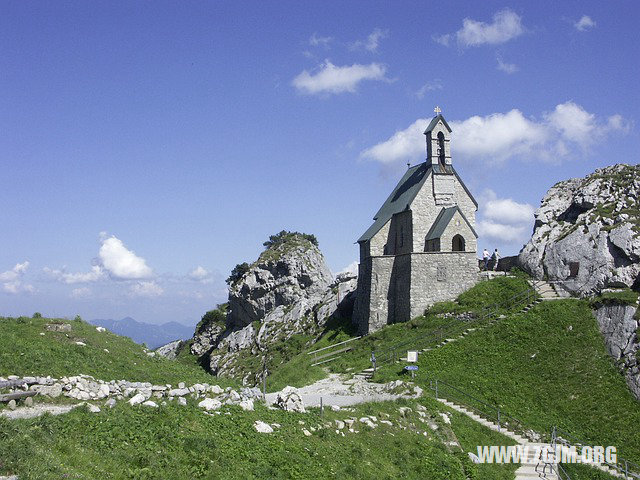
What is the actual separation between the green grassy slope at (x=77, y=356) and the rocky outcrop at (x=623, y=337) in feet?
70.3

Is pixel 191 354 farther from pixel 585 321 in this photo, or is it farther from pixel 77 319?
pixel 585 321

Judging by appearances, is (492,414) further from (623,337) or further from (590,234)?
(590,234)

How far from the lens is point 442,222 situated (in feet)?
151

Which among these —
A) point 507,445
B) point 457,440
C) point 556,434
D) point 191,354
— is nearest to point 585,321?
point 556,434

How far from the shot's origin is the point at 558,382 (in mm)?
31094

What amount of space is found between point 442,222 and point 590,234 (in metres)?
10.9

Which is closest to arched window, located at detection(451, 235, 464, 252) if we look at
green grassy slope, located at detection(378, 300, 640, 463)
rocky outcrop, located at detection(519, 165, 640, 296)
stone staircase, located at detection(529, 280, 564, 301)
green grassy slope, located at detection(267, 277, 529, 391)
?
green grassy slope, located at detection(267, 277, 529, 391)

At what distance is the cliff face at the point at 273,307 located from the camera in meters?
53.9

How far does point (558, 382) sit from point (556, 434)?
16.3 ft

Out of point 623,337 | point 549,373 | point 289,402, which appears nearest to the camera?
point 289,402

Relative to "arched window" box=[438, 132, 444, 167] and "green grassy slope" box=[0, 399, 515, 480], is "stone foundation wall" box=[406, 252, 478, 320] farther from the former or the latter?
"green grassy slope" box=[0, 399, 515, 480]

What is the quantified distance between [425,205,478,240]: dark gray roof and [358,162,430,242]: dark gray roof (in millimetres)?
2669

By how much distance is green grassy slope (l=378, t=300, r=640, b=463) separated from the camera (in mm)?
27922

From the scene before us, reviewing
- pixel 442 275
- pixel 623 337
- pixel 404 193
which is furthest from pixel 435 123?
pixel 623 337
